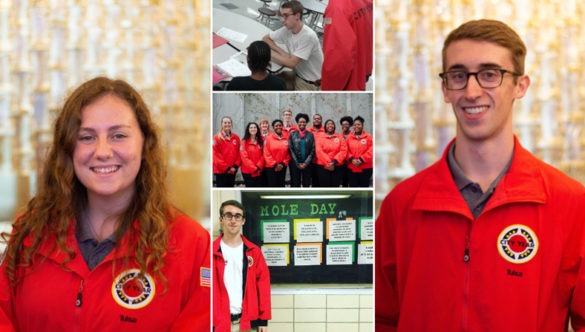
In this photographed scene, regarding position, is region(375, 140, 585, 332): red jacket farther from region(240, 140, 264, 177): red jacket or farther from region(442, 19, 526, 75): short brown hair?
region(240, 140, 264, 177): red jacket

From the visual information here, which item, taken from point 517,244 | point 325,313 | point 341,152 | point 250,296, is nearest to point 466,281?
point 517,244

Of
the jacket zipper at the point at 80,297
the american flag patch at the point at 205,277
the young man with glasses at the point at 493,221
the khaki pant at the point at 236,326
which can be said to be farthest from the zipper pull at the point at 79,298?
the young man with glasses at the point at 493,221

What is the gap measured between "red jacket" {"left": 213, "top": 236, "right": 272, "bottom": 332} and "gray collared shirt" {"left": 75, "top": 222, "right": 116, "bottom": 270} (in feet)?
1.13

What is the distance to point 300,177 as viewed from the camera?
2.02 m

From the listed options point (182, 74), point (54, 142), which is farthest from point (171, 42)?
point (54, 142)

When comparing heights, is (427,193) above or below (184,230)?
above

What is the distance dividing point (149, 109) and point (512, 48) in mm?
1183

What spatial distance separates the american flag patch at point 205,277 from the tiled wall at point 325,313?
0.23 m

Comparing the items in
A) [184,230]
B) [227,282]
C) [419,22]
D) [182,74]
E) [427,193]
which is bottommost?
[227,282]

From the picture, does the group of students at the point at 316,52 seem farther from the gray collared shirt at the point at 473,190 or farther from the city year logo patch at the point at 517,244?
the city year logo patch at the point at 517,244

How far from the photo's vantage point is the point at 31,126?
2271 millimetres

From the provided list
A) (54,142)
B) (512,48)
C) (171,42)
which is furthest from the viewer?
(171,42)

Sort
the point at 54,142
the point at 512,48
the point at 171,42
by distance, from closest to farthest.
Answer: the point at 512,48 < the point at 54,142 < the point at 171,42

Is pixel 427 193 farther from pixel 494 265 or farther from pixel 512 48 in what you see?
pixel 512 48
